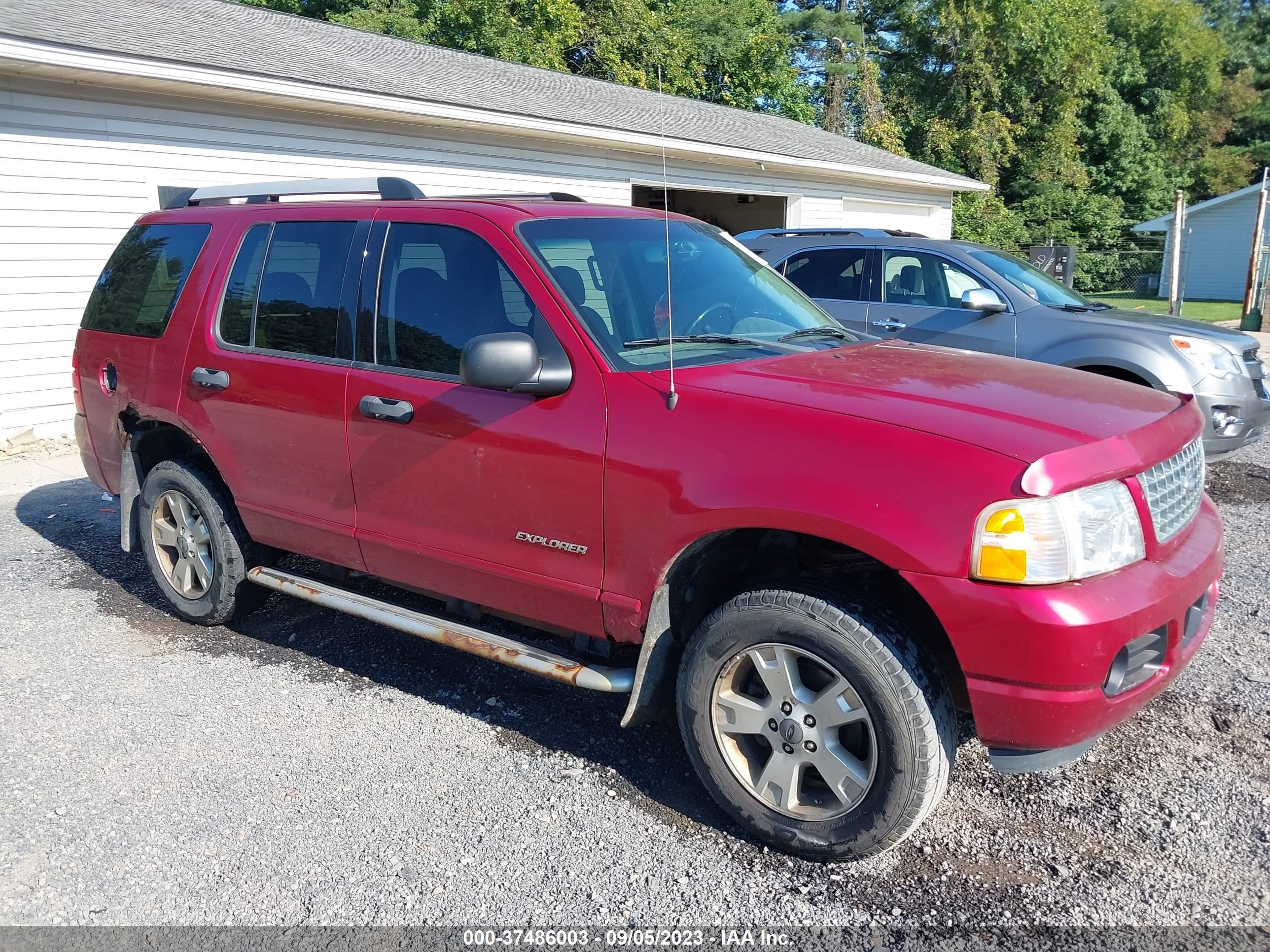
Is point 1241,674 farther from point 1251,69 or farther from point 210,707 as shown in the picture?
point 1251,69

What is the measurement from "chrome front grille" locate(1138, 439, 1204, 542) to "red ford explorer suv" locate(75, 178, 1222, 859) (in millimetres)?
16

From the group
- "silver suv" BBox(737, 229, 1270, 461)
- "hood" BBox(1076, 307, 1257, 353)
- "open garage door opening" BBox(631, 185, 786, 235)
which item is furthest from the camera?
"open garage door opening" BBox(631, 185, 786, 235)

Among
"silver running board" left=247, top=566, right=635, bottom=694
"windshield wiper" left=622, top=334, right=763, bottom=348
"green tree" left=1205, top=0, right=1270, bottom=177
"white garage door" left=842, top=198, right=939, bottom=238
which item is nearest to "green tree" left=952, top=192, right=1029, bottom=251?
"white garage door" left=842, top=198, right=939, bottom=238

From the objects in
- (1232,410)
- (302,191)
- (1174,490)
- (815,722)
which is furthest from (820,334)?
(1232,410)

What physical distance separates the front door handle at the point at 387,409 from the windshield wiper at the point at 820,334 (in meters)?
1.49

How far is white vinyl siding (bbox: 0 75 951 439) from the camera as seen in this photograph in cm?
924

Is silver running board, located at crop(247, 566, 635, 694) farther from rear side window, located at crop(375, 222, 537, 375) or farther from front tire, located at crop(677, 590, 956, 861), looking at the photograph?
rear side window, located at crop(375, 222, 537, 375)

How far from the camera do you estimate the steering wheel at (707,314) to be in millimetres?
3730

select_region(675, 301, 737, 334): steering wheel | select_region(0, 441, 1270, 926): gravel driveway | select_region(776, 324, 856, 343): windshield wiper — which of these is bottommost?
A: select_region(0, 441, 1270, 926): gravel driveway

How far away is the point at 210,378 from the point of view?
4.54 metres

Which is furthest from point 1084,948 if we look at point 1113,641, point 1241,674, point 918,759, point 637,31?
point 637,31

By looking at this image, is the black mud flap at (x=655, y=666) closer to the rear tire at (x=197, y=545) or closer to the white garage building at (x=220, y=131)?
the rear tire at (x=197, y=545)

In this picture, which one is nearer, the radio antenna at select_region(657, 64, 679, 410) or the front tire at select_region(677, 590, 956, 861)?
the front tire at select_region(677, 590, 956, 861)

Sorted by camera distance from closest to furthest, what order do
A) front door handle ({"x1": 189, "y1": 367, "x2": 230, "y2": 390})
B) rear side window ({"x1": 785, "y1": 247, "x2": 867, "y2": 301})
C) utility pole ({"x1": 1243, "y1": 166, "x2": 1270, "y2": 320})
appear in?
front door handle ({"x1": 189, "y1": 367, "x2": 230, "y2": 390}), rear side window ({"x1": 785, "y1": 247, "x2": 867, "y2": 301}), utility pole ({"x1": 1243, "y1": 166, "x2": 1270, "y2": 320})
